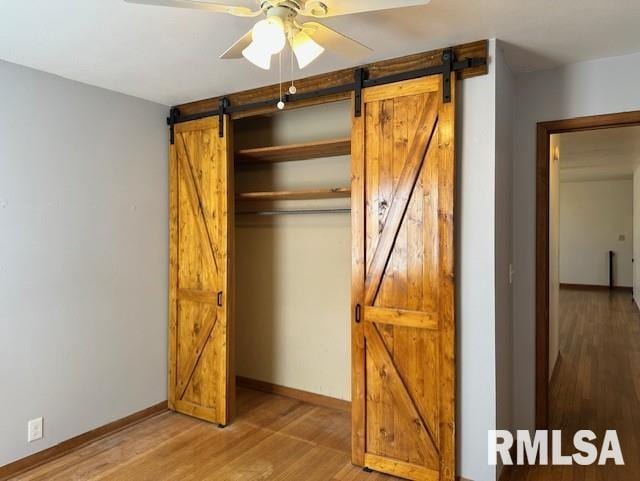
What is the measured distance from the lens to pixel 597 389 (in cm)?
409

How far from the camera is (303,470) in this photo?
9.14 feet

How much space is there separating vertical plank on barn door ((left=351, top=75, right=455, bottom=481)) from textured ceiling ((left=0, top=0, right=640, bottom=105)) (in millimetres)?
387

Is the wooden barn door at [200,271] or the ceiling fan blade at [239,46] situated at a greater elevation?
the ceiling fan blade at [239,46]

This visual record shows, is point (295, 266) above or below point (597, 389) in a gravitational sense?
above

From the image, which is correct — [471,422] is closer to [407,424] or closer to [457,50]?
[407,424]

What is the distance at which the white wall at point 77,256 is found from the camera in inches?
109

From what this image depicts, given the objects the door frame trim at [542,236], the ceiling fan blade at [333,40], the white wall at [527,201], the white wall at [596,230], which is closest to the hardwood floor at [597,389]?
the white wall at [527,201]

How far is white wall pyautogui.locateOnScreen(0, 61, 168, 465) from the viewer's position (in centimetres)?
278

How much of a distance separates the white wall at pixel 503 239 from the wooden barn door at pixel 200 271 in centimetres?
193

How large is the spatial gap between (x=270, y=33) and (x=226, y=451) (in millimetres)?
2644

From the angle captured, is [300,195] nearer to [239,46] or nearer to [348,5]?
[239,46]

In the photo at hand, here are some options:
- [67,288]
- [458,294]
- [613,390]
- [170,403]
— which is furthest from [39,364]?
[613,390]

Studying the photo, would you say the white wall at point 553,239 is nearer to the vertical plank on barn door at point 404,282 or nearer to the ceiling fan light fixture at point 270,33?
the vertical plank on barn door at point 404,282

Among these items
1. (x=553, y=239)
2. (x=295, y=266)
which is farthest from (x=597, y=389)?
(x=295, y=266)
